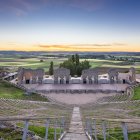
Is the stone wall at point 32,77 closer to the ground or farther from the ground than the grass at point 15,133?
closer to the ground

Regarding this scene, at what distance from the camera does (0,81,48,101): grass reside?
48.3m

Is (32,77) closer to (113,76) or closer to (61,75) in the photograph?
(61,75)

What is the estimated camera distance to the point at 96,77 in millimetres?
67000

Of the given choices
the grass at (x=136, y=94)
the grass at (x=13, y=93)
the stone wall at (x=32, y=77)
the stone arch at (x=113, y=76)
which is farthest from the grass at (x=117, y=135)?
the stone wall at (x=32, y=77)

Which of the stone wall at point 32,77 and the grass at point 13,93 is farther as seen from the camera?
the stone wall at point 32,77

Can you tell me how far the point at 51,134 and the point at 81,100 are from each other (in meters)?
30.7

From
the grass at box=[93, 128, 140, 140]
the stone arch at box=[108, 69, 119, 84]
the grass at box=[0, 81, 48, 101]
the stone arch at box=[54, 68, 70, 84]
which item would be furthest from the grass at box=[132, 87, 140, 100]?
the grass at box=[93, 128, 140, 140]

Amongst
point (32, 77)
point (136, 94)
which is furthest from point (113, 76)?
point (32, 77)

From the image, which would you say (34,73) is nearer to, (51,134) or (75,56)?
(75,56)

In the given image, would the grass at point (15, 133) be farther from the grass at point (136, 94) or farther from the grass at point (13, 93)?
the grass at point (136, 94)

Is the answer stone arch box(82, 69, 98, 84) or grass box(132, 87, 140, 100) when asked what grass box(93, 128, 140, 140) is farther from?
stone arch box(82, 69, 98, 84)

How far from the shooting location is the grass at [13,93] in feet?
158

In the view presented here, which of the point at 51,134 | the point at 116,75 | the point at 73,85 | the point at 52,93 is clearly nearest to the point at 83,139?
the point at 51,134

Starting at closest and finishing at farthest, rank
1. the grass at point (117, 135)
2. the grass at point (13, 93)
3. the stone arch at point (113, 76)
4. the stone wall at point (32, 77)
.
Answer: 1. the grass at point (117, 135)
2. the grass at point (13, 93)
3. the stone wall at point (32, 77)
4. the stone arch at point (113, 76)
